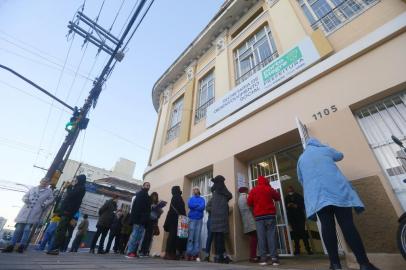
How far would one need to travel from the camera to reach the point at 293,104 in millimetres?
5332

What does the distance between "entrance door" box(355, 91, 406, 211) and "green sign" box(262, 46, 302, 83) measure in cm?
230

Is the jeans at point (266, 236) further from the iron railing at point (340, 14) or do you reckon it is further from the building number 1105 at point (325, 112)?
the iron railing at point (340, 14)

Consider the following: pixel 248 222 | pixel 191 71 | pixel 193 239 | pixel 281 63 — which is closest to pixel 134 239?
pixel 193 239

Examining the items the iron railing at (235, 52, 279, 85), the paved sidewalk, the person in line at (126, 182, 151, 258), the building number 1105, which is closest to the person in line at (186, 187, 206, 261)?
the person in line at (126, 182, 151, 258)

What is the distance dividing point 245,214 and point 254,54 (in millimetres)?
5657

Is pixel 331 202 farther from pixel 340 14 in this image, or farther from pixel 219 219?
pixel 340 14

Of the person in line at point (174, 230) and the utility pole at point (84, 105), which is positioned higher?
the utility pole at point (84, 105)

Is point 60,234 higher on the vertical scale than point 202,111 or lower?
lower

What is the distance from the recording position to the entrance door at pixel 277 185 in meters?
5.14

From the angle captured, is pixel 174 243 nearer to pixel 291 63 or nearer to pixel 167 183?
pixel 167 183

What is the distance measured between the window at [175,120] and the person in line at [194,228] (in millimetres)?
4793

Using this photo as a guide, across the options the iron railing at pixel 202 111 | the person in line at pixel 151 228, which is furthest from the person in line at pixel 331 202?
the iron railing at pixel 202 111

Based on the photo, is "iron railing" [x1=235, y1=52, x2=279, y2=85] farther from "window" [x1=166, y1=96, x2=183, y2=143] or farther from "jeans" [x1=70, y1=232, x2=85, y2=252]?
"jeans" [x1=70, y1=232, x2=85, y2=252]

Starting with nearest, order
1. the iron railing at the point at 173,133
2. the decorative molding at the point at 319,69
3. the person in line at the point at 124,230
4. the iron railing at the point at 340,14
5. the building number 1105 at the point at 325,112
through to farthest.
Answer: the decorative molding at the point at 319,69 → the building number 1105 at the point at 325,112 → the iron railing at the point at 340,14 → the person in line at the point at 124,230 → the iron railing at the point at 173,133
